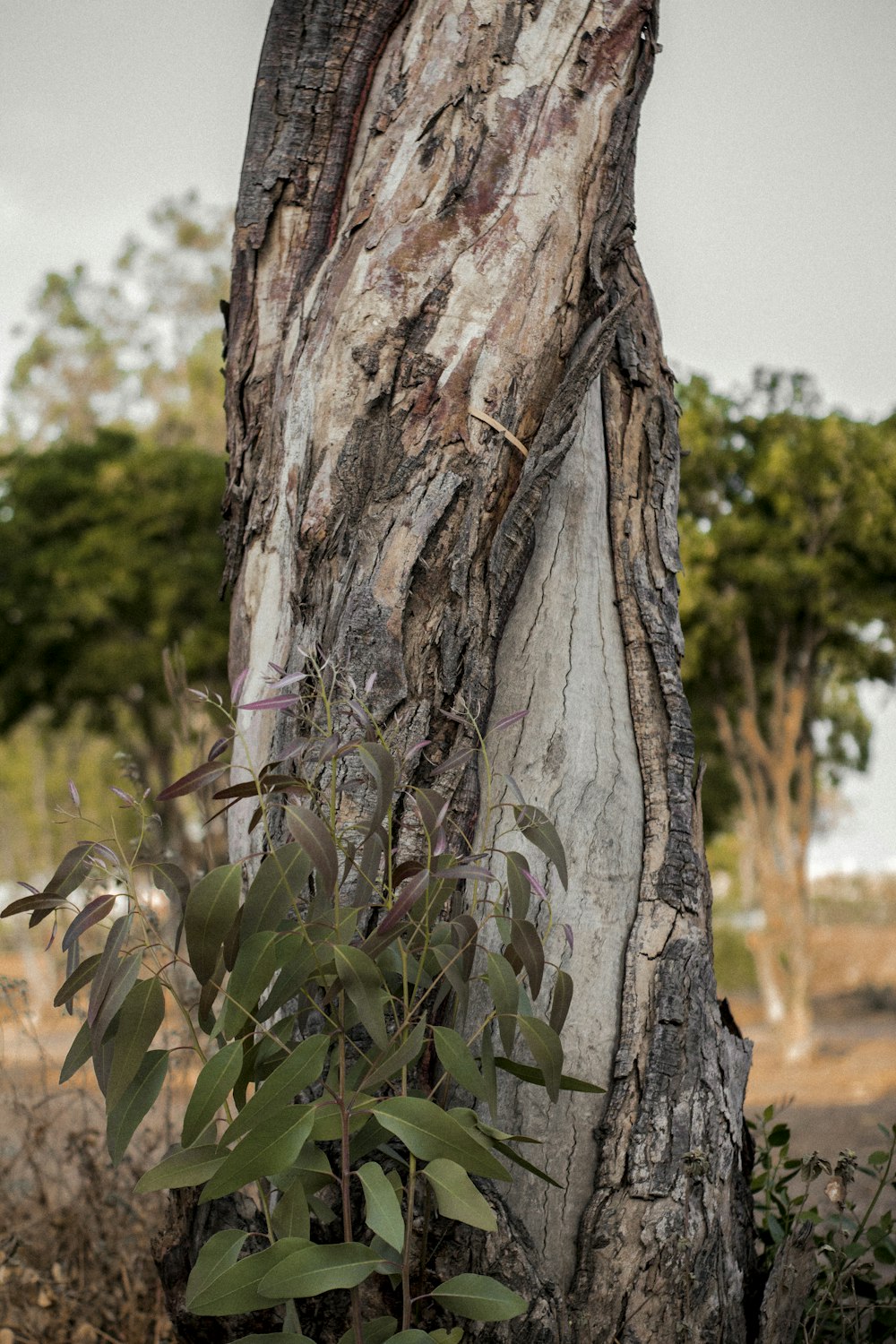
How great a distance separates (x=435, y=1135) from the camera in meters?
1.27

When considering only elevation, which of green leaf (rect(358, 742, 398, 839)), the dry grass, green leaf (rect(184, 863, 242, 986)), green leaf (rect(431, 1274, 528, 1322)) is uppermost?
green leaf (rect(358, 742, 398, 839))

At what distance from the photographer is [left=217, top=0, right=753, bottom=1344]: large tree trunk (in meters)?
1.77

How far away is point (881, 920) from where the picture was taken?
21.0 m

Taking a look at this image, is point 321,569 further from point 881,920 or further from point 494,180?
point 881,920

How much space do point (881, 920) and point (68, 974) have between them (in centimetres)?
2186

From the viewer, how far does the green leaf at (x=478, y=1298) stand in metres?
1.32

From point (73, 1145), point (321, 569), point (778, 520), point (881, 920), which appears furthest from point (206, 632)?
point (881, 920)

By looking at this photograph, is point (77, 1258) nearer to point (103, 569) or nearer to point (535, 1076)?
point (535, 1076)

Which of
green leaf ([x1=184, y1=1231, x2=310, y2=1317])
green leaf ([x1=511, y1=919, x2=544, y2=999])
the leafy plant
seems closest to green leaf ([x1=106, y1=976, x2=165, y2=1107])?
the leafy plant

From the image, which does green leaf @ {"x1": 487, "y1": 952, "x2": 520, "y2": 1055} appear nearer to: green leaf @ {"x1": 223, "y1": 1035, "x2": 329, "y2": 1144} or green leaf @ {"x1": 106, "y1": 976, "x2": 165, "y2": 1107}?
green leaf @ {"x1": 223, "y1": 1035, "x2": 329, "y2": 1144}

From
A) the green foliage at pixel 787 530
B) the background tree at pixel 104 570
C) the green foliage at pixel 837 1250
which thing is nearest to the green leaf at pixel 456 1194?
the green foliage at pixel 837 1250

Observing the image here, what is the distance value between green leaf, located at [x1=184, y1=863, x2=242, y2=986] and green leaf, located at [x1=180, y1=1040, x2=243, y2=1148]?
11cm

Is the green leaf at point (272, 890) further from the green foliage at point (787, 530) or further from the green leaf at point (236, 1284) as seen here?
the green foliage at point (787, 530)

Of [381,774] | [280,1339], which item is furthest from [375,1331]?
[381,774]
